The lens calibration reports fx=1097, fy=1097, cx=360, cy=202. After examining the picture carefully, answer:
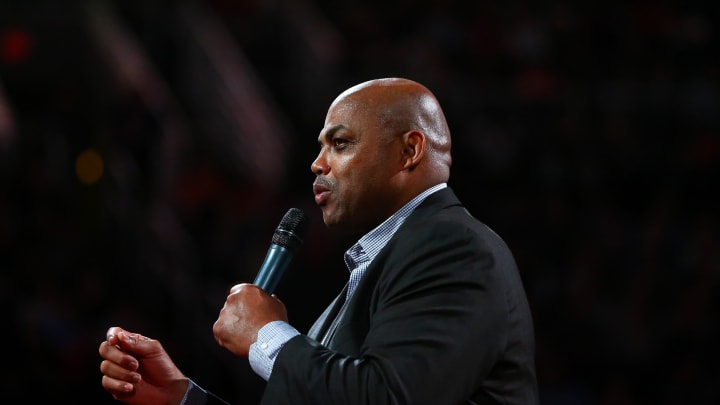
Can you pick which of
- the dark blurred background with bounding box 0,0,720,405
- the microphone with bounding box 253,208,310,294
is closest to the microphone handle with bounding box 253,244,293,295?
the microphone with bounding box 253,208,310,294

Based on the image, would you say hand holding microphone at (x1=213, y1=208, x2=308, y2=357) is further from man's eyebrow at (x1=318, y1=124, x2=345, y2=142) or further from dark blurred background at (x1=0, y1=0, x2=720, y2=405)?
dark blurred background at (x1=0, y1=0, x2=720, y2=405)

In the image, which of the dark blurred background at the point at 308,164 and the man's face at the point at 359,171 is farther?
the dark blurred background at the point at 308,164

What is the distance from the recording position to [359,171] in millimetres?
2322

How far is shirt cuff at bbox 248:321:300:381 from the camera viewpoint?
2.08 metres

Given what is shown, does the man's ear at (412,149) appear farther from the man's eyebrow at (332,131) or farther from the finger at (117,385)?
the finger at (117,385)

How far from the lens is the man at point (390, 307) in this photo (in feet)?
6.44

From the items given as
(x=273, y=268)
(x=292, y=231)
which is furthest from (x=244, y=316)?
(x=292, y=231)

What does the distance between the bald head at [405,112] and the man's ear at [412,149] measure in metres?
0.01

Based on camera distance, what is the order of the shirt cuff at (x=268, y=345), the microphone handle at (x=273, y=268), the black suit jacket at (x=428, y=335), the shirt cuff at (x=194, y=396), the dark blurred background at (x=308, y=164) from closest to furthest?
the black suit jacket at (x=428, y=335) < the shirt cuff at (x=268, y=345) < the microphone handle at (x=273, y=268) < the shirt cuff at (x=194, y=396) < the dark blurred background at (x=308, y=164)

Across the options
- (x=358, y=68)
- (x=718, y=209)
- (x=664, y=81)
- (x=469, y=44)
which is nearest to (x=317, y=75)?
(x=358, y=68)

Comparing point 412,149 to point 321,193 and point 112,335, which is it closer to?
point 321,193

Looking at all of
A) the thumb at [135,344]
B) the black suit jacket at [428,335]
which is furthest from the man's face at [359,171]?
the thumb at [135,344]

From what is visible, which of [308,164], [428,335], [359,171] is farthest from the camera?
[308,164]

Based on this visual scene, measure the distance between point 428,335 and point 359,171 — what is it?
1.60ft
